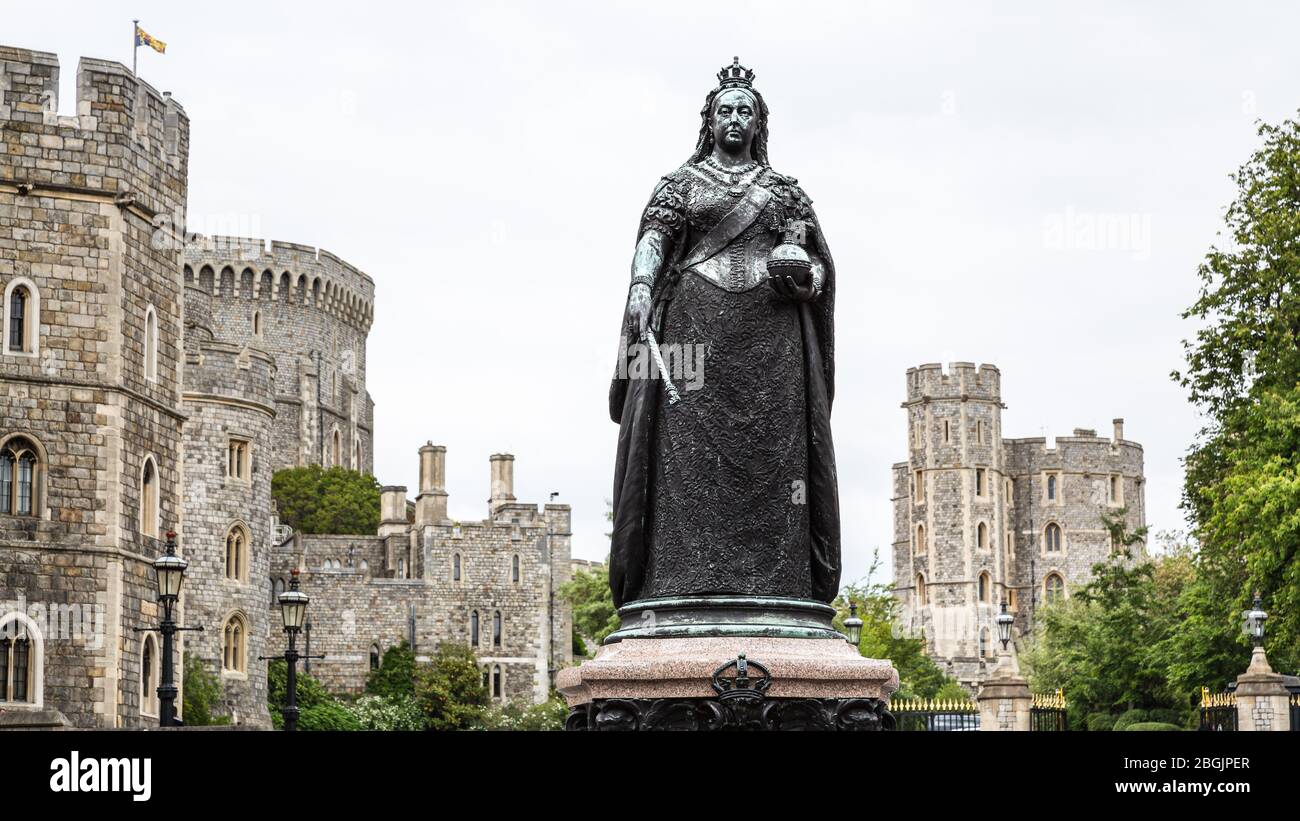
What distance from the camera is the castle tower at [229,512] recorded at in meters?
60.1

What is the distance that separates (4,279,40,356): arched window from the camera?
37.1 m

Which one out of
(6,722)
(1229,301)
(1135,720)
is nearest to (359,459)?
(1135,720)

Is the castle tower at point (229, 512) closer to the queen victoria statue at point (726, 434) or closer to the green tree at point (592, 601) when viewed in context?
the green tree at point (592, 601)

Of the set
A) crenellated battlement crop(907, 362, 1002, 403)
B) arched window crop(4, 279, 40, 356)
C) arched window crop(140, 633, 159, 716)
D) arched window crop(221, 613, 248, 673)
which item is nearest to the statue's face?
arched window crop(4, 279, 40, 356)

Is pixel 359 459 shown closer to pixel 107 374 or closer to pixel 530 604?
pixel 530 604

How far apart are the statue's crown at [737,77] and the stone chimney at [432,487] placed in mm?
A: 73929

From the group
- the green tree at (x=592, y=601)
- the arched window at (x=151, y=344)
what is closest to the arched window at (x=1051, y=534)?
the green tree at (x=592, y=601)

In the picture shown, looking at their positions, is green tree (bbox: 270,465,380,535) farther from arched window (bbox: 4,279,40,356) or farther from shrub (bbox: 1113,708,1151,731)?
arched window (bbox: 4,279,40,356)

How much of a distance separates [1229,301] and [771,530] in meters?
29.3

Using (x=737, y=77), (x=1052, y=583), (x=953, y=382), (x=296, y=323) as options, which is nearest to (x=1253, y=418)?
(x=737, y=77)

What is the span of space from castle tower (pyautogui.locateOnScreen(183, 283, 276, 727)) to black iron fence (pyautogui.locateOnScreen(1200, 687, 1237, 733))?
28518 mm

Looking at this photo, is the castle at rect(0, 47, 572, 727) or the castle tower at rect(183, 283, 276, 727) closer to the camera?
the castle at rect(0, 47, 572, 727)

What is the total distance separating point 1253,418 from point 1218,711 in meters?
4.80
